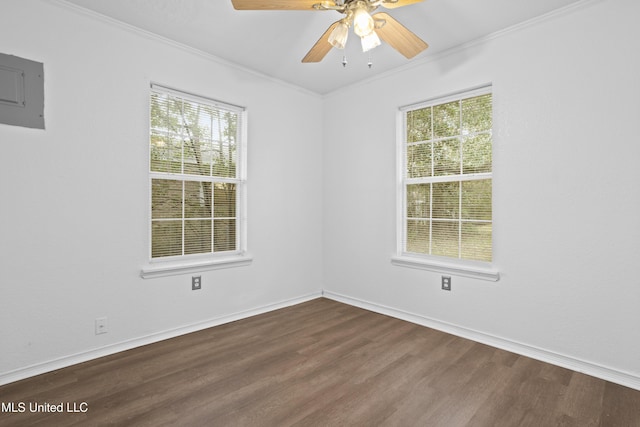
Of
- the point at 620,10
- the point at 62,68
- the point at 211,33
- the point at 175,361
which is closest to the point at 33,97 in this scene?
the point at 62,68

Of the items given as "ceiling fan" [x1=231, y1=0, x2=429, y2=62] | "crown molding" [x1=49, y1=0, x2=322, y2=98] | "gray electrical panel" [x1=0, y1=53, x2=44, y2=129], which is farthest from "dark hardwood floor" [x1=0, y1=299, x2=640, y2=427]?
"crown molding" [x1=49, y1=0, x2=322, y2=98]

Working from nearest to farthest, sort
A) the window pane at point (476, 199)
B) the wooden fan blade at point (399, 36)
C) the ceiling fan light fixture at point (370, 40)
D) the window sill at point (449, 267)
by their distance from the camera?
the ceiling fan light fixture at point (370, 40) → the wooden fan blade at point (399, 36) → the window sill at point (449, 267) → the window pane at point (476, 199)

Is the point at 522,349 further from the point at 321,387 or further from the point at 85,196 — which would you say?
the point at 85,196

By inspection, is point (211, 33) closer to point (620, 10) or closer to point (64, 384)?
point (64, 384)

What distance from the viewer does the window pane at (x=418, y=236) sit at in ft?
11.0

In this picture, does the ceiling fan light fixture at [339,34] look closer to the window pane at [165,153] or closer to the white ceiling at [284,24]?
the white ceiling at [284,24]

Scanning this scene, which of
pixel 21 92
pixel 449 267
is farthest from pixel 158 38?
pixel 449 267

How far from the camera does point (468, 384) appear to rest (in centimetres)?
215

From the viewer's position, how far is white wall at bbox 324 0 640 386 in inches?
86.4

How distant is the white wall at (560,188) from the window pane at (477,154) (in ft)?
0.44

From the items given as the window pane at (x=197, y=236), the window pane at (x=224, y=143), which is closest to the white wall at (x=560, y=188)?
the window pane at (x=224, y=143)

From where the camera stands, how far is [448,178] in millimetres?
3137

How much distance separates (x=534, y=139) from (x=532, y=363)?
1.73m

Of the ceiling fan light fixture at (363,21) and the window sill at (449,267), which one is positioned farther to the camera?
the window sill at (449,267)
